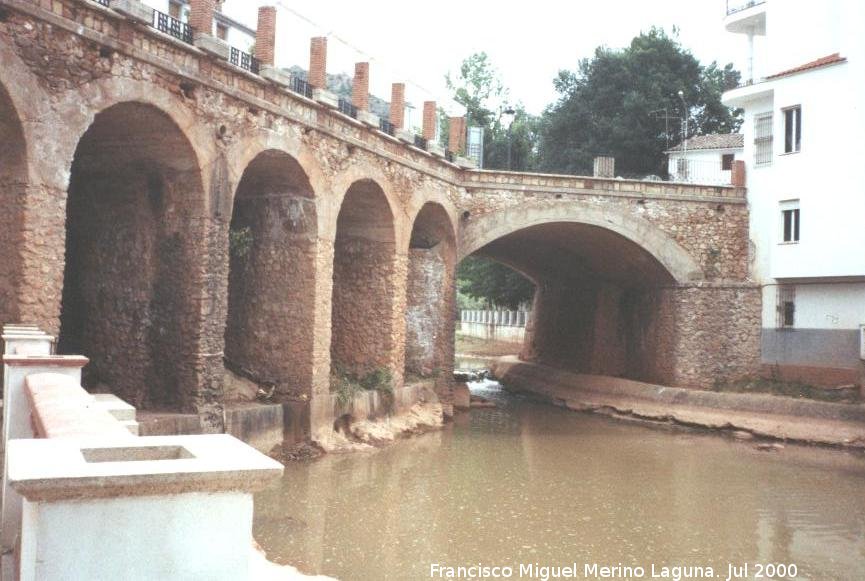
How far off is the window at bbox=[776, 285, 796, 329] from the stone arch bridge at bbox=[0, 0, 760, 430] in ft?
2.19

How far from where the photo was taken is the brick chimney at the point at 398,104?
1730 centimetres

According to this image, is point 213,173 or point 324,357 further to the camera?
point 324,357

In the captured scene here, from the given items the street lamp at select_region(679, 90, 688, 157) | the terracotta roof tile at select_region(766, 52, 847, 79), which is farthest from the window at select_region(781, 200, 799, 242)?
the street lamp at select_region(679, 90, 688, 157)

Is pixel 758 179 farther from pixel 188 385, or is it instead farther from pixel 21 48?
pixel 21 48

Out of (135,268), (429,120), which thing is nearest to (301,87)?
(135,268)

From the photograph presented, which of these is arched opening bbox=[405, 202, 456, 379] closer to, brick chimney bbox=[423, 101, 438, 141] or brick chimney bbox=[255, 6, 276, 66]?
brick chimney bbox=[423, 101, 438, 141]

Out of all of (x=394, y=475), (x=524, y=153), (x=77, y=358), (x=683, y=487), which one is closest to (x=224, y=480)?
(x=77, y=358)

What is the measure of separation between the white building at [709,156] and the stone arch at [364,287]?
1313 centimetres

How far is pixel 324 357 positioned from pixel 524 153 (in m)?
24.6

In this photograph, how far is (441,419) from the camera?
720 inches

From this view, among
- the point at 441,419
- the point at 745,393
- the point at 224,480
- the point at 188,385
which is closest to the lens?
the point at 224,480

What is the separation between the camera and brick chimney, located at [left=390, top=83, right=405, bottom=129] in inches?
681

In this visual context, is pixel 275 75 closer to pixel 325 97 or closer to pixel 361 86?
pixel 325 97

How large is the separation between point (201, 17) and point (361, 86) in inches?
193
